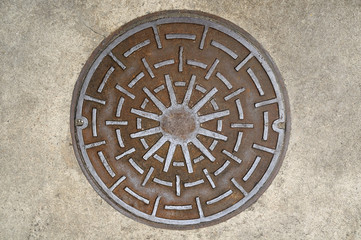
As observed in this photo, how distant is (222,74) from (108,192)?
106 centimetres

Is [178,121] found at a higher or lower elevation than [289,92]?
lower

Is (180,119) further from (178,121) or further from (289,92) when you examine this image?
(289,92)

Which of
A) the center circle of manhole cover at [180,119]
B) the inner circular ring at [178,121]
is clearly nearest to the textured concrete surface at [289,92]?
the center circle of manhole cover at [180,119]

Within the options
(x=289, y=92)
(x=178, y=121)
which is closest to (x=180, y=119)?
(x=178, y=121)

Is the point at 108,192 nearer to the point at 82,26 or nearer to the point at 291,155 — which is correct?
the point at 82,26

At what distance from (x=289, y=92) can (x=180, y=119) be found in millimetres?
729

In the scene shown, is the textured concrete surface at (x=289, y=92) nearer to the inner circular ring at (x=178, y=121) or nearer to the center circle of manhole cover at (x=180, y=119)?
the center circle of manhole cover at (x=180, y=119)

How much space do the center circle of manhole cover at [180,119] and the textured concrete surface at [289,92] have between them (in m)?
0.09

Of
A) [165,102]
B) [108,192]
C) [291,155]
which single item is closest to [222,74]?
[165,102]

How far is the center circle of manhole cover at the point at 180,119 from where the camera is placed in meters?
1.78

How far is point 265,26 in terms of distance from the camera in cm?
180

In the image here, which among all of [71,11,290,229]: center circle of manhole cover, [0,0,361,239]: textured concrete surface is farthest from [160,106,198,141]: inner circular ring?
[0,0,361,239]: textured concrete surface

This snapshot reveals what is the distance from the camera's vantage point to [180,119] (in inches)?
70.7

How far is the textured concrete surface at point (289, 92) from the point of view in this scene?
179cm
